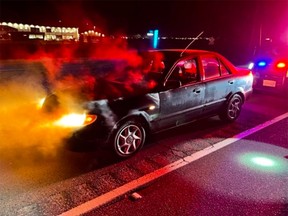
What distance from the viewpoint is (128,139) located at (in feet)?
15.3

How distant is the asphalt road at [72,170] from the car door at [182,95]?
0.45m

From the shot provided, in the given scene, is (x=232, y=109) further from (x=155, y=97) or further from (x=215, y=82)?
(x=155, y=97)

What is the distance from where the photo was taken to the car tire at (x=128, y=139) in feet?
14.7

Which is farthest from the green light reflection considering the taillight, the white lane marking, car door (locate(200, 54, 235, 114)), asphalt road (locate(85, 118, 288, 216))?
the taillight

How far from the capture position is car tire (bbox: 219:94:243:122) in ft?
20.7

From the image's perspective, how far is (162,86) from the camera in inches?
195

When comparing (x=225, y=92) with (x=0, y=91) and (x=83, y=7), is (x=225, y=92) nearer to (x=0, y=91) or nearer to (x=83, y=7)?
(x=0, y=91)

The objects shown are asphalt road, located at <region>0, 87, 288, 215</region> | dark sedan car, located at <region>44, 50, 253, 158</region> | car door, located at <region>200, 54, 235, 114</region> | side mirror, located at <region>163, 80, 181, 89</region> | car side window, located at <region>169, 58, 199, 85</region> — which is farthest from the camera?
car door, located at <region>200, 54, 235, 114</region>

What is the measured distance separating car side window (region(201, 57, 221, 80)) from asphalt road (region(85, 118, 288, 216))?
1.49m

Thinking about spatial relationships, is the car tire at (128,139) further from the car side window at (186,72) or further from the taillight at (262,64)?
the taillight at (262,64)

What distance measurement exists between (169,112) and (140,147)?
0.78 m

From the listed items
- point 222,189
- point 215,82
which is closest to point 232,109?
point 215,82

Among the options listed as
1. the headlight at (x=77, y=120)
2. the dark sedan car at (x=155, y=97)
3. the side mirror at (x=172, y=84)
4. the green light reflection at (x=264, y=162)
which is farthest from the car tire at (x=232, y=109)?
the headlight at (x=77, y=120)

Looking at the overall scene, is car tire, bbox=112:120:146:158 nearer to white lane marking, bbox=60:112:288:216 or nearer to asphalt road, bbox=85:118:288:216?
white lane marking, bbox=60:112:288:216
